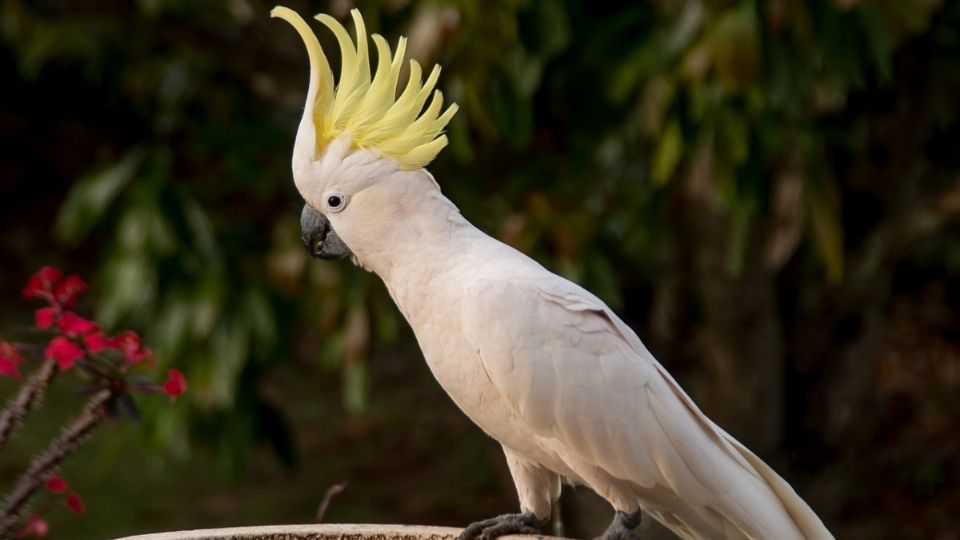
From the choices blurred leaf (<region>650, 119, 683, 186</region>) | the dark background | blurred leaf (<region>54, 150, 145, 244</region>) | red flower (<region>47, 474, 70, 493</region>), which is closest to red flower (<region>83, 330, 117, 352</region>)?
red flower (<region>47, 474, 70, 493</region>)

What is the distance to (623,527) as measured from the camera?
1.67 meters

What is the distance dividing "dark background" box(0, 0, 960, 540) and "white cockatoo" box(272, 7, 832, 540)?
2.64 feet

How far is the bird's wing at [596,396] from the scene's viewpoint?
1.59 metres

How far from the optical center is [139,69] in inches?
145

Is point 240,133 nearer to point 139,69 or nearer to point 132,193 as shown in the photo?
point 132,193

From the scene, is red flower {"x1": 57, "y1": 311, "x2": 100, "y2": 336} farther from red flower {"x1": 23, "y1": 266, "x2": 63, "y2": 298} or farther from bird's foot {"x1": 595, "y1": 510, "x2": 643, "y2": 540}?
bird's foot {"x1": 595, "y1": 510, "x2": 643, "y2": 540}

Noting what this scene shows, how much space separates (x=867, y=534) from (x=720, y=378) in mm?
1068

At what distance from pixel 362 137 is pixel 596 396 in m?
0.43

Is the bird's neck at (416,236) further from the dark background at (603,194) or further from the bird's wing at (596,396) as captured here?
the dark background at (603,194)

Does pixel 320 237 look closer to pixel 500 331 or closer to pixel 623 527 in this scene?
pixel 500 331

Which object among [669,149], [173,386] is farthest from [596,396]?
[669,149]

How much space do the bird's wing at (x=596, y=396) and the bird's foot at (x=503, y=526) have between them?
0.43 ft

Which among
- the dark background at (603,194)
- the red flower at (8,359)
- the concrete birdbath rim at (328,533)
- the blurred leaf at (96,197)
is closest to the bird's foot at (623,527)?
the concrete birdbath rim at (328,533)

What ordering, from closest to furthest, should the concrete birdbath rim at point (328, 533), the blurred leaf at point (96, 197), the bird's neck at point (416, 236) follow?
the concrete birdbath rim at point (328, 533) < the bird's neck at point (416, 236) < the blurred leaf at point (96, 197)
